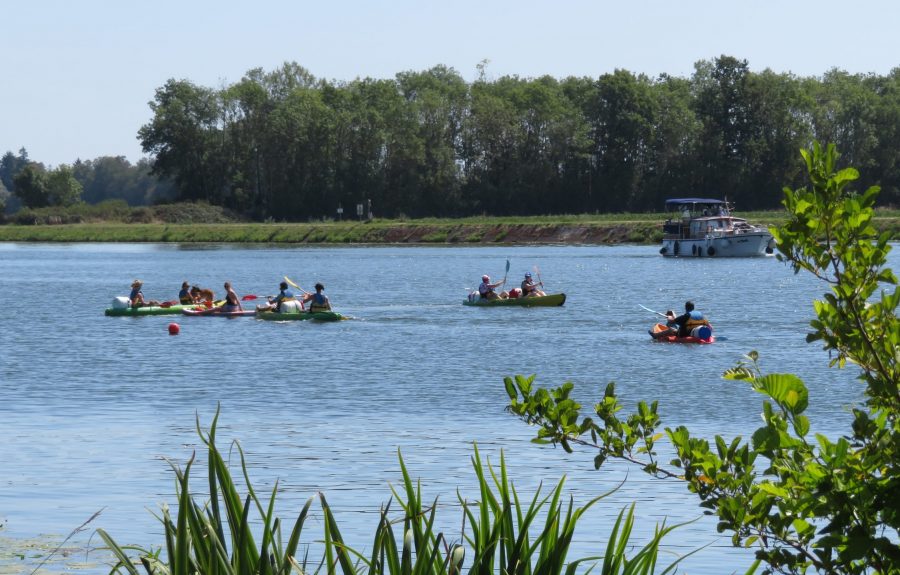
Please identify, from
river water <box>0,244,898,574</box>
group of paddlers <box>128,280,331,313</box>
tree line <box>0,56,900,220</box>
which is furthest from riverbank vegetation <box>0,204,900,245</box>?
group of paddlers <box>128,280,331,313</box>

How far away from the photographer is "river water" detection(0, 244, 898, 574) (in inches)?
623

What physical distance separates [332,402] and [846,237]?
20.1 m

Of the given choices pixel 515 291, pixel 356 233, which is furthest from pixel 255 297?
pixel 356 233

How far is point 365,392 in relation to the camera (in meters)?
27.2

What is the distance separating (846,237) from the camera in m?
5.67

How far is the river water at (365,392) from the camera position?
623 inches

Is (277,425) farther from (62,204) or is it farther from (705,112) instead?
(62,204)

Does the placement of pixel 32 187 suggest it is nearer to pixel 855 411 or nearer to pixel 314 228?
pixel 314 228

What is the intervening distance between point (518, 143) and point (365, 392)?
103 metres

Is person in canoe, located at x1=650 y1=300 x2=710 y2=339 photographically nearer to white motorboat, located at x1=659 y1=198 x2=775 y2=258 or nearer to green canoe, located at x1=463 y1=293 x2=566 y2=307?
green canoe, located at x1=463 y1=293 x2=566 y2=307

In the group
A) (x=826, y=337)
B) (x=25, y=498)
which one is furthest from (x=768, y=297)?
(x=826, y=337)

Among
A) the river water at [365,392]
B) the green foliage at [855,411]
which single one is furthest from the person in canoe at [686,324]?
the green foliage at [855,411]

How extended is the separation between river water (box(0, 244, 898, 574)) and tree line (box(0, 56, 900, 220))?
58527mm

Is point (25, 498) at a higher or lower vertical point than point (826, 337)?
lower
